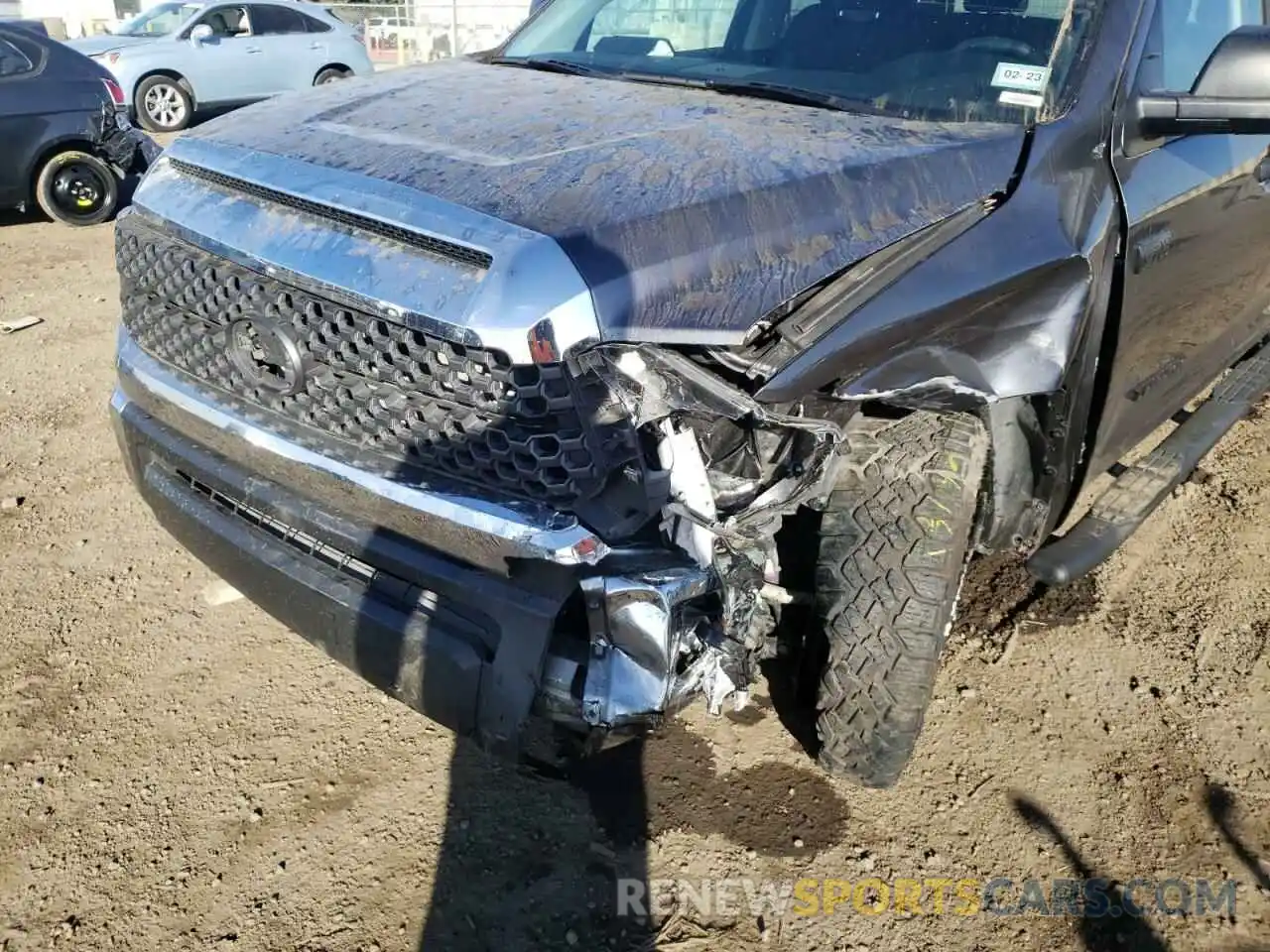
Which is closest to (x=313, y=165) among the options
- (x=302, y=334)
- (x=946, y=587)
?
(x=302, y=334)

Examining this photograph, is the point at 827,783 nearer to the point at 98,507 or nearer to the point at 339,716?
the point at 339,716

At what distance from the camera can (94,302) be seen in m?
6.22

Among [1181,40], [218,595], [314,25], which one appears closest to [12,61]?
[314,25]

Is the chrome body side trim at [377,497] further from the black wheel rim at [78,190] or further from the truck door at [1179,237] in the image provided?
the black wheel rim at [78,190]

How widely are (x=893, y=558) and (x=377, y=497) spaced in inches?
48.6

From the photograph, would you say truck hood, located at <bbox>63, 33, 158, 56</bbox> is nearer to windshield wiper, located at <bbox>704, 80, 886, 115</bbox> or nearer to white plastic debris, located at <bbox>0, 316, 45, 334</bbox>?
white plastic debris, located at <bbox>0, 316, 45, 334</bbox>

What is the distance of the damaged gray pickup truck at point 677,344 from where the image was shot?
6.33 feet

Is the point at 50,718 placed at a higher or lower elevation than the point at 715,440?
lower

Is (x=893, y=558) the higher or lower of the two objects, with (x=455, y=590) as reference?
lower

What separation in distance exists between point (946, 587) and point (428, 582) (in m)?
1.26

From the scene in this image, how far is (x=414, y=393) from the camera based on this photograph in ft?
6.78

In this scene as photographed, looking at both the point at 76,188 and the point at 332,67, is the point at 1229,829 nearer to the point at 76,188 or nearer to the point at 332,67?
the point at 76,188

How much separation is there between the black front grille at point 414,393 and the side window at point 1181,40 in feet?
5.97

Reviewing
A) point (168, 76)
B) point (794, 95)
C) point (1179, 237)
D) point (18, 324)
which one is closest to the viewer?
point (794, 95)
